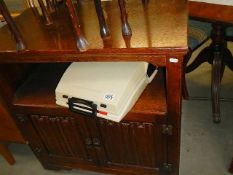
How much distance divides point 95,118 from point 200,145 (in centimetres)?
68

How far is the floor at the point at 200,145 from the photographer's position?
1277mm

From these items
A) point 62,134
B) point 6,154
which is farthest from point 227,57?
point 6,154

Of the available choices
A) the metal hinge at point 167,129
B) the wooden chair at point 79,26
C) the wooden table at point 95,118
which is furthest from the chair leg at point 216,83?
the wooden chair at point 79,26

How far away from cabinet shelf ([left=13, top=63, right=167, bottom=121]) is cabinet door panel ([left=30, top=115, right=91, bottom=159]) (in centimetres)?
7

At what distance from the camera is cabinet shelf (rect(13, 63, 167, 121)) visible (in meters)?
0.94

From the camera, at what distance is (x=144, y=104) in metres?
0.95

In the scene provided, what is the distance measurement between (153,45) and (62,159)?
80 cm

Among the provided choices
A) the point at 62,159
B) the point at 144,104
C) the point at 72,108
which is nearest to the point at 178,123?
the point at 144,104

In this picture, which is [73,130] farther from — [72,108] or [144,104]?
[144,104]

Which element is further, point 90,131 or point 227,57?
point 227,57

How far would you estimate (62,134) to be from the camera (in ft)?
3.71

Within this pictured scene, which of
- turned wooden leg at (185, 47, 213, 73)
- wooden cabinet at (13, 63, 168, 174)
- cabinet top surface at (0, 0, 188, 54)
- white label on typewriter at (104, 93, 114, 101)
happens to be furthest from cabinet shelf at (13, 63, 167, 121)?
turned wooden leg at (185, 47, 213, 73)

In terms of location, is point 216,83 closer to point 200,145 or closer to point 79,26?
point 200,145

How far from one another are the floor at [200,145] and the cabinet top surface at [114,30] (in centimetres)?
76
